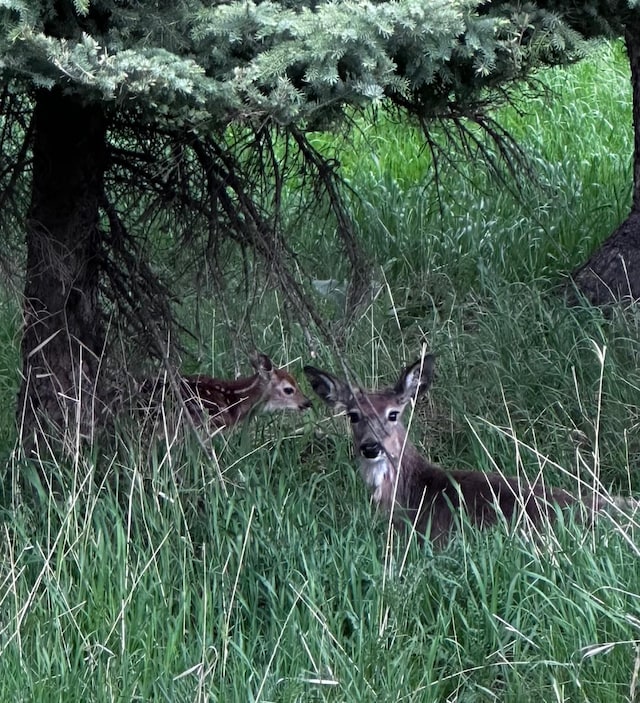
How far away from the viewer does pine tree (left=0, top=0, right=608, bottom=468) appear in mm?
4012

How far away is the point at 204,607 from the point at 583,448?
8.70 feet

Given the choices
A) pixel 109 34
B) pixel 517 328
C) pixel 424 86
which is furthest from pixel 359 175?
pixel 109 34

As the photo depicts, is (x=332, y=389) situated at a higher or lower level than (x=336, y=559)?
higher

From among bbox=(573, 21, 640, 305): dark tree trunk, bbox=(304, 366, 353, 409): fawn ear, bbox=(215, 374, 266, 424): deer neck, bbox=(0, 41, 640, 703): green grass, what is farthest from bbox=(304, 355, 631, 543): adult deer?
bbox=(573, 21, 640, 305): dark tree trunk

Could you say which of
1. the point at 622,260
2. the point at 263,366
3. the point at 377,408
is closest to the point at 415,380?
the point at 377,408

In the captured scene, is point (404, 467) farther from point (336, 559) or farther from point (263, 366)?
point (263, 366)

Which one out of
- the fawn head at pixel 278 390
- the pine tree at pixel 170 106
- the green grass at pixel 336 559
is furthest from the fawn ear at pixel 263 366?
the pine tree at pixel 170 106

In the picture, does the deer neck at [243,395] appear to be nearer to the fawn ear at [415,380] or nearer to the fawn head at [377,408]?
the fawn head at [377,408]

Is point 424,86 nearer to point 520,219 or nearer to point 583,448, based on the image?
point 583,448

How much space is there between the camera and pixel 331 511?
516 centimetres

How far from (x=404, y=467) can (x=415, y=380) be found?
1.43 feet

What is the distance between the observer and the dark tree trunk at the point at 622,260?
746cm

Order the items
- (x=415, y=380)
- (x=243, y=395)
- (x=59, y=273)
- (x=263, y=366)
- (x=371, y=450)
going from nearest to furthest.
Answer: (x=59, y=273), (x=371, y=450), (x=415, y=380), (x=263, y=366), (x=243, y=395)

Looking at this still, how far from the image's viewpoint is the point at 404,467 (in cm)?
595
